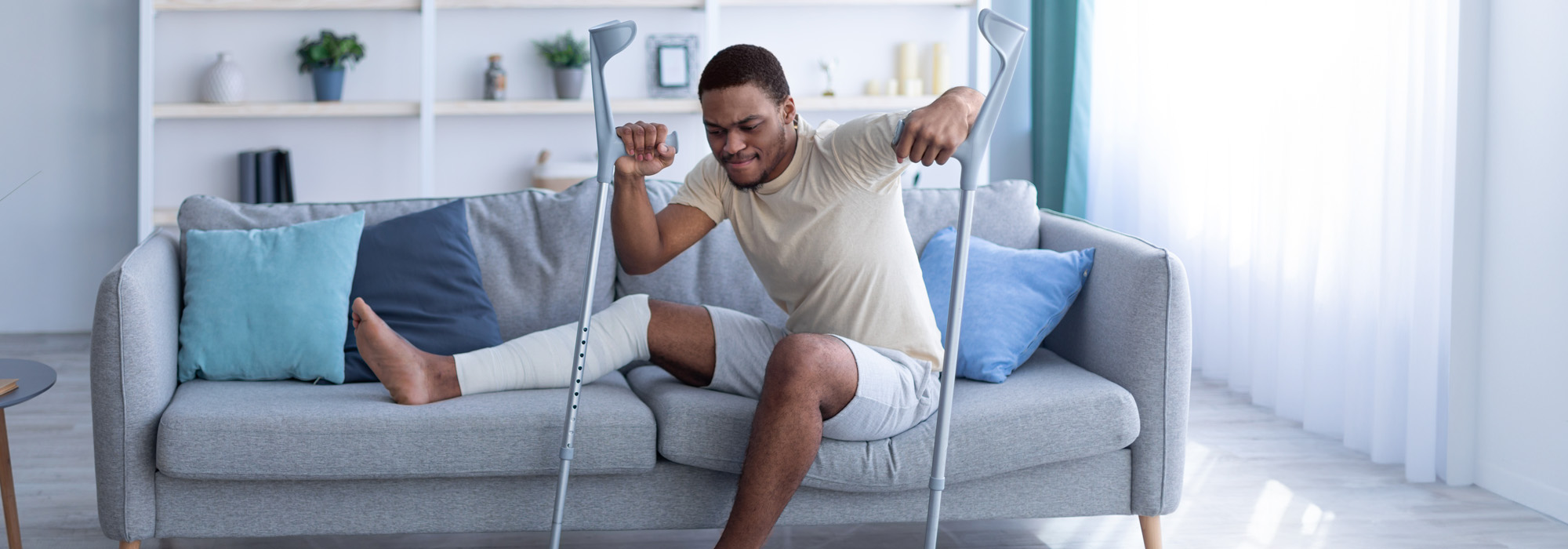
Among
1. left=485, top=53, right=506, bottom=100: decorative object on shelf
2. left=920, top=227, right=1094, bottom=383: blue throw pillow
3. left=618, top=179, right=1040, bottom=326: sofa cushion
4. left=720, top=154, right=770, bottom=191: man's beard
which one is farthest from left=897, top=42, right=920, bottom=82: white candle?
left=720, top=154, right=770, bottom=191: man's beard

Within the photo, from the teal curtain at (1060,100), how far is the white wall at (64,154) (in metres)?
3.66

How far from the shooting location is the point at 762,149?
1.88 metres

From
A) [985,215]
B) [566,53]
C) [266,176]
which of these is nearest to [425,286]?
[985,215]

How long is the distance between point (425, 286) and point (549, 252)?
0.27 meters

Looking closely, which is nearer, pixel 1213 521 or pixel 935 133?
pixel 935 133

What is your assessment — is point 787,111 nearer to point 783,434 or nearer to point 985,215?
point 783,434

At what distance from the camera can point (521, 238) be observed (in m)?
2.37

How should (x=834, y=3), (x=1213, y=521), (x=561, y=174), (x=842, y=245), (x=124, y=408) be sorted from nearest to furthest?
(x=124, y=408) → (x=842, y=245) → (x=1213, y=521) → (x=561, y=174) → (x=834, y=3)

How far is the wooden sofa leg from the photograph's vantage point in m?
2.00

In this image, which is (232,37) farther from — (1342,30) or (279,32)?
(1342,30)

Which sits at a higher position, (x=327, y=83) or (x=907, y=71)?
(x=907, y=71)

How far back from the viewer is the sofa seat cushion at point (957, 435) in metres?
1.82

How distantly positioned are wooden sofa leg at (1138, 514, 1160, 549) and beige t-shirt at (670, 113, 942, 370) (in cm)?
48

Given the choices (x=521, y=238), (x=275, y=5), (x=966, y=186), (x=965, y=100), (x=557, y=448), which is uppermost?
(x=275, y=5)
